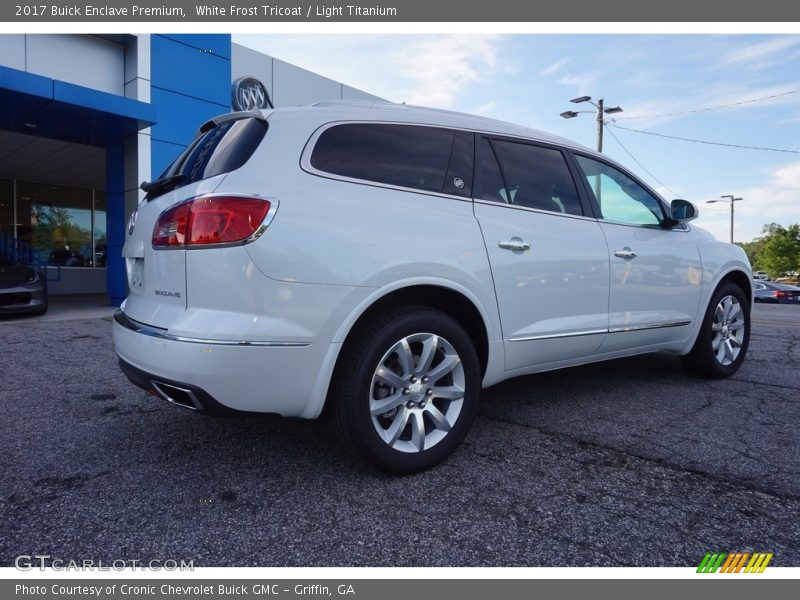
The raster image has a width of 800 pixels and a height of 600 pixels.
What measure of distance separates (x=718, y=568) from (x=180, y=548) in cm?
187

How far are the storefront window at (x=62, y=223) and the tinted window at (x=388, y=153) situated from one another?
19064 millimetres

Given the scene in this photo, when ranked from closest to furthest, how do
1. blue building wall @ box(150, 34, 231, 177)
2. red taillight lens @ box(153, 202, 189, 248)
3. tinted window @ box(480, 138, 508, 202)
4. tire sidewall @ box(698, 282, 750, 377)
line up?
red taillight lens @ box(153, 202, 189, 248) → tinted window @ box(480, 138, 508, 202) → tire sidewall @ box(698, 282, 750, 377) → blue building wall @ box(150, 34, 231, 177)

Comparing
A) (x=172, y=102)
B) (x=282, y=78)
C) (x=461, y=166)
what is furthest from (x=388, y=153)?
(x=282, y=78)

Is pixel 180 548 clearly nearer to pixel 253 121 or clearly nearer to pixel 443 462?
pixel 443 462

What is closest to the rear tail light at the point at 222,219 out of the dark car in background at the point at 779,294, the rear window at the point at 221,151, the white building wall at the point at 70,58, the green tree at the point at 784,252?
the rear window at the point at 221,151

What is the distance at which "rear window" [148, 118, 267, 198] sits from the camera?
88.8 inches

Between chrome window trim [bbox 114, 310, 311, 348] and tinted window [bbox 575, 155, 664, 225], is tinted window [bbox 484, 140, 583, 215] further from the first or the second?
chrome window trim [bbox 114, 310, 311, 348]

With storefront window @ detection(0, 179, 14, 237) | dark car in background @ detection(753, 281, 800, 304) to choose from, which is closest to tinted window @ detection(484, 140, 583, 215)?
storefront window @ detection(0, 179, 14, 237)

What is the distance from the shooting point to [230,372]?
2045mm

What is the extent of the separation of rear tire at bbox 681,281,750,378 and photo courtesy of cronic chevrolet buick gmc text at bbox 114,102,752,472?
1392 mm

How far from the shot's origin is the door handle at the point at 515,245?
2770mm

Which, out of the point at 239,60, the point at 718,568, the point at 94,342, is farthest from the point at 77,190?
the point at 718,568

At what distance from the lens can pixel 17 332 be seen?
6707mm

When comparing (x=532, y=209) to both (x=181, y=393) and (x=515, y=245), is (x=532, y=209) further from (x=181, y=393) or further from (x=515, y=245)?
(x=181, y=393)
